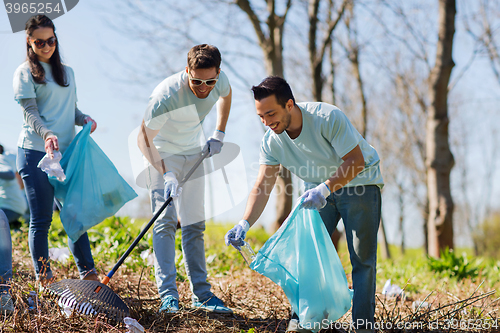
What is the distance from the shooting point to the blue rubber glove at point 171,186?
8.78 feet

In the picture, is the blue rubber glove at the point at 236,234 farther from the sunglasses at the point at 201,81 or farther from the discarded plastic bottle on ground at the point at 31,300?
the discarded plastic bottle on ground at the point at 31,300

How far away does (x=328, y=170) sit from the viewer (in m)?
2.46

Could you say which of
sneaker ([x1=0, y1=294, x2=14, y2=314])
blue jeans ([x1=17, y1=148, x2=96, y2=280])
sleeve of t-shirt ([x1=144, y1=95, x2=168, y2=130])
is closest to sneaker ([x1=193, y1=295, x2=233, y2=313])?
blue jeans ([x1=17, y1=148, x2=96, y2=280])

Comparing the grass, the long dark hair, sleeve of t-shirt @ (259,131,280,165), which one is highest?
the long dark hair

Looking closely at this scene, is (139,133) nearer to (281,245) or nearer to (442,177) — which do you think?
(281,245)

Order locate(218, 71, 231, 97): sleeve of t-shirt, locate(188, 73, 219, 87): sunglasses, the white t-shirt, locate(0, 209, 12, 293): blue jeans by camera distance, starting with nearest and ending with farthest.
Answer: locate(0, 209, 12, 293): blue jeans → locate(188, 73, 219, 87): sunglasses → locate(218, 71, 231, 97): sleeve of t-shirt → the white t-shirt

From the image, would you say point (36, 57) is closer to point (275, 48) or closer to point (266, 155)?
point (266, 155)

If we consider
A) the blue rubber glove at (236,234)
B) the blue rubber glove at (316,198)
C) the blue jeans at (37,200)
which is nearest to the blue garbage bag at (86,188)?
the blue jeans at (37,200)

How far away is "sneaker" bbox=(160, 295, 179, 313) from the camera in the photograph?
2.51 metres

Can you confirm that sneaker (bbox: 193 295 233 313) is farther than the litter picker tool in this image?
Yes

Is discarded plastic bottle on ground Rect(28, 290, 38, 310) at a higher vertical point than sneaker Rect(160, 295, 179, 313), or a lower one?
higher

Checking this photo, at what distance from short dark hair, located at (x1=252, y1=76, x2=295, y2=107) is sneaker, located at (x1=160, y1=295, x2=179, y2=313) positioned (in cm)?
143

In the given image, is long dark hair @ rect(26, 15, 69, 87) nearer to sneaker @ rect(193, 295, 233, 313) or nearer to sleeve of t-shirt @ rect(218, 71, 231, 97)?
sleeve of t-shirt @ rect(218, 71, 231, 97)

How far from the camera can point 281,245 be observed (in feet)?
7.36
